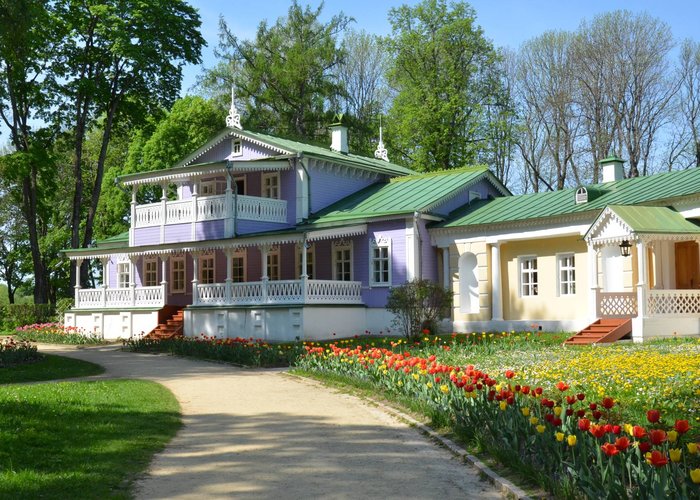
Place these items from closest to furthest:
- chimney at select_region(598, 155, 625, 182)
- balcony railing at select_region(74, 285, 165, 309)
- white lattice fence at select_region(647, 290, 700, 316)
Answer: white lattice fence at select_region(647, 290, 700, 316)
chimney at select_region(598, 155, 625, 182)
balcony railing at select_region(74, 285, 165, 309)

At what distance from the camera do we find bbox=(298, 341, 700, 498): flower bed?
530 cm

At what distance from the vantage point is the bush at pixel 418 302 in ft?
69.9

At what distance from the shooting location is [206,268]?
32.4 m

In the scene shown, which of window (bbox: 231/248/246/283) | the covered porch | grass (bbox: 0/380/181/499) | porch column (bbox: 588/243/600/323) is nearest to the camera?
grass (bbox: 0/380/181/499)

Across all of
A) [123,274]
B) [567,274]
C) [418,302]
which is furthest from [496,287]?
[123,274]

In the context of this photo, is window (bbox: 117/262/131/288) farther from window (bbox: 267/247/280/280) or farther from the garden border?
the garden border

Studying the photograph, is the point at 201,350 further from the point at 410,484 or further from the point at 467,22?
the point at 467,22

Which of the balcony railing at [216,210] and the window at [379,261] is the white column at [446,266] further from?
the balcony railing at [216,210]

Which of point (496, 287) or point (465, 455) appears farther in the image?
point (496, 287)

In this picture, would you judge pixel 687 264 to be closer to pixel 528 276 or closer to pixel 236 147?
pixel 528 276

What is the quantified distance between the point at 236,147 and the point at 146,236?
4956 mm

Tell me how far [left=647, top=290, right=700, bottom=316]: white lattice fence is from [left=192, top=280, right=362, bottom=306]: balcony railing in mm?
9761

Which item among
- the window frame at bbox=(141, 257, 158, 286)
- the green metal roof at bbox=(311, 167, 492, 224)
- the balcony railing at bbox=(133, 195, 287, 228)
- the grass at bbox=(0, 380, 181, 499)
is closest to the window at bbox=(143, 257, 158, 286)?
the window frame at bbox=(141, 257, 158, 286)

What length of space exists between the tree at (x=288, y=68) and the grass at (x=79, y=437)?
34.1 m
